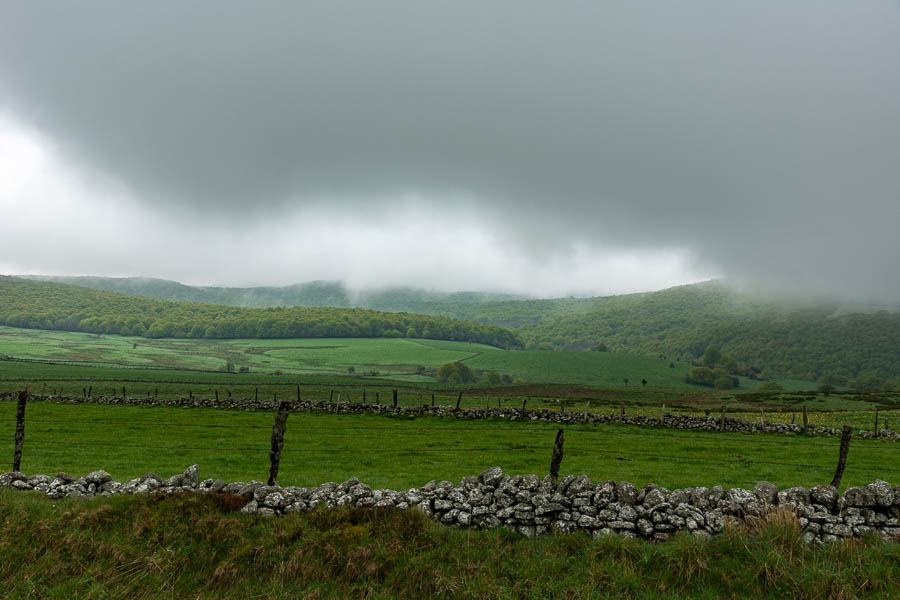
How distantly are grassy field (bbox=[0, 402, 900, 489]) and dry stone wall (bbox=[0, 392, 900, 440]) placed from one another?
3130 millimetres

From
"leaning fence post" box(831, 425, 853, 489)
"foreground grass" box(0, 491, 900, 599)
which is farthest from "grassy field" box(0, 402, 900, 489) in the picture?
"foreground grass" box(0, 491, 900, 599)

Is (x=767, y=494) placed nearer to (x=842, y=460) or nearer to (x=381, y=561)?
(x=842, y=460)

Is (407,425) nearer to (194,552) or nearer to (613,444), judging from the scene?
(613,444)

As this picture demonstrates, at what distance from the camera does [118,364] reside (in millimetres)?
151625

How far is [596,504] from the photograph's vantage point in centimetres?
1236

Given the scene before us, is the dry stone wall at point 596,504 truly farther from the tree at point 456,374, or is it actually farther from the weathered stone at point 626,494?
the tree at point 456,374

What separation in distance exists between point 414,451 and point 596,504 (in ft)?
61.0

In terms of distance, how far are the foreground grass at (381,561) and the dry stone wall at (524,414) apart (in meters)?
36.8

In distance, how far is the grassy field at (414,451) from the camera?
22.4 m

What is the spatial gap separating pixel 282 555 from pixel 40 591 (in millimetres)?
4697

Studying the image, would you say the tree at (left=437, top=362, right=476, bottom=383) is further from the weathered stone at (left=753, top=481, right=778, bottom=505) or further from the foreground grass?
the foreground grass

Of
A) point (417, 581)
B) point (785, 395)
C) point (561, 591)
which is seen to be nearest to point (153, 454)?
point (417, 581)

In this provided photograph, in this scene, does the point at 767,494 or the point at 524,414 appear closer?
the point at 767,494

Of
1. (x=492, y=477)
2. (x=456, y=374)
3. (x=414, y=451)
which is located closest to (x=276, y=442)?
(x=492, y=477)
